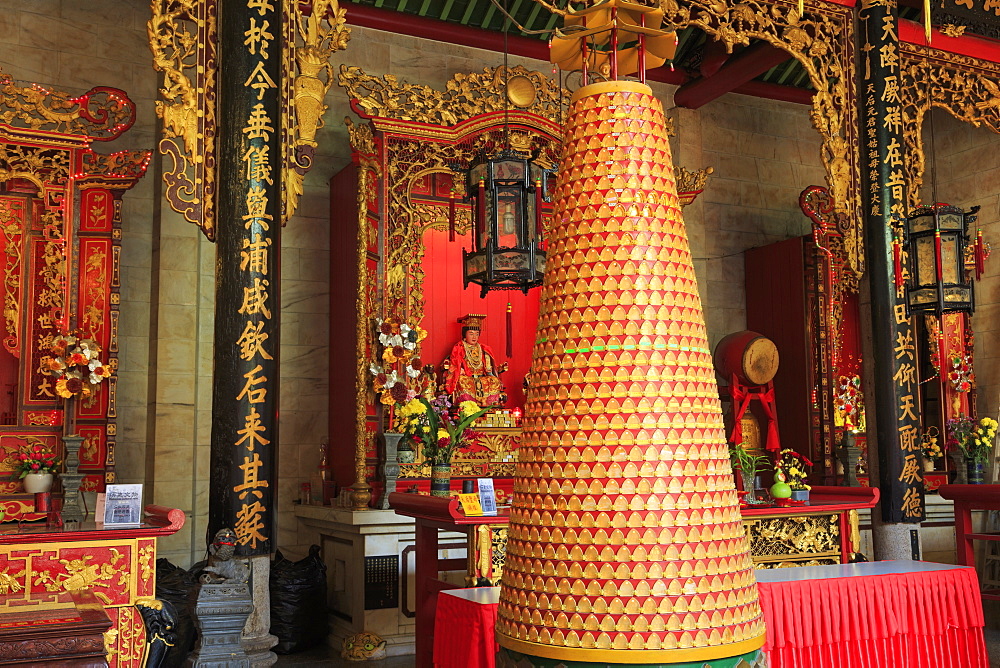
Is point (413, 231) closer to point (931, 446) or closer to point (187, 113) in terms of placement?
point (187, 113)

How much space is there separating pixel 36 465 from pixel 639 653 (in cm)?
583

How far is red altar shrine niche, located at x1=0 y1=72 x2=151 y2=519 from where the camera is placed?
6.21m

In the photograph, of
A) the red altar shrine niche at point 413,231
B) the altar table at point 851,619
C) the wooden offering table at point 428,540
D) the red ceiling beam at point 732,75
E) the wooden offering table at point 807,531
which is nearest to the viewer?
the altar table at point 851,619

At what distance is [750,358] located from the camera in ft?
26.4

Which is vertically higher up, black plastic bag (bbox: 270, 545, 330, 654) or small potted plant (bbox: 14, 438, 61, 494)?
small potted plant (bbox: 14, 438, 61, 494)

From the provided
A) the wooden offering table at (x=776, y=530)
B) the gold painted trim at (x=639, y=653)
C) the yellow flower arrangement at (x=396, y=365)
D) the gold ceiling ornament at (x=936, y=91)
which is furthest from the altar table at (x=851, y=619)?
the gold ceiling ornament at (x=936, y=91)

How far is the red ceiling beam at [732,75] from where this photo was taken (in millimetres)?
7971

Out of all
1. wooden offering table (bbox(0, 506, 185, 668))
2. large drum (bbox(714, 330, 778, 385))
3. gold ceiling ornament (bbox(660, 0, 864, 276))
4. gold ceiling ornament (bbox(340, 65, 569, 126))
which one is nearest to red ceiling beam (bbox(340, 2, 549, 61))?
gold ceiling ornament (bbox(340, 65, 569, 126))

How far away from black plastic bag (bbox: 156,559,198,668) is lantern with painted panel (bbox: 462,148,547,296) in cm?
220

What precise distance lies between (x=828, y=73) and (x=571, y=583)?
5.88 metres

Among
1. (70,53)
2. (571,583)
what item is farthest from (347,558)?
(571,583)

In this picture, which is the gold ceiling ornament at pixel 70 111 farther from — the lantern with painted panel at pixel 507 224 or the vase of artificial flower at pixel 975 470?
the vase of artificial flower at pixel 975 470

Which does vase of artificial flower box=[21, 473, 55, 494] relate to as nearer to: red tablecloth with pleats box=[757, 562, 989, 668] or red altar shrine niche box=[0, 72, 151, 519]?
red altar shrine niche box=[0, 72, 151, 519]

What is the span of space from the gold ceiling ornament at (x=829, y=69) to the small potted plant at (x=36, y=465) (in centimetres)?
499
